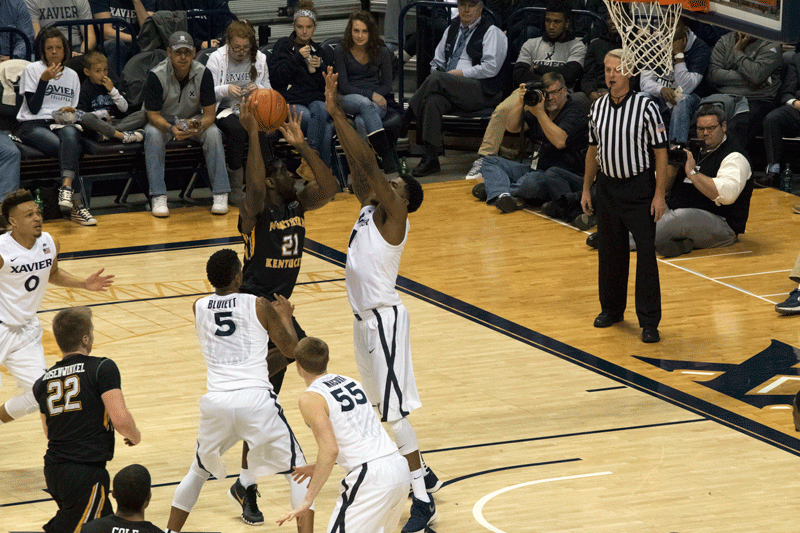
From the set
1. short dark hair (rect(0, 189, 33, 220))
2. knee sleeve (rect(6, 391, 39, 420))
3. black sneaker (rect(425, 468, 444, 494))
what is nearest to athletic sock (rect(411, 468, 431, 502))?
black sneaker (rect(425, 468, 444, 494))

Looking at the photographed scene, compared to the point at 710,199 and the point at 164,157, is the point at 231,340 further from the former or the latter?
the point at 164,157

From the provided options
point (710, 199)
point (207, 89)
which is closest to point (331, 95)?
point (710, 199)

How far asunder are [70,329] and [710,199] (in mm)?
7496

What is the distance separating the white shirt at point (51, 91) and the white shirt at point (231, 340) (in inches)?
281

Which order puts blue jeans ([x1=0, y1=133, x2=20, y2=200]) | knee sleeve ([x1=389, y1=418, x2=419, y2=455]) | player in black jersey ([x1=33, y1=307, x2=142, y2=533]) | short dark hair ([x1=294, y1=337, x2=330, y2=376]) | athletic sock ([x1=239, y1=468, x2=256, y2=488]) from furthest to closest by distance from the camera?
blue jeans ([x1=0, y1=133, x2=20, y2=200]), knee sleeve ([x1=389, y1=418, x2=419, y2=455]), athletic sock ([x1=239, y1=468, x2=256, y2=488]), player in black jersey ([x1=33, y1=307, x2=142, y2=533]), short dark hair ([x1=294, y1=337, x2=330, y2=376])

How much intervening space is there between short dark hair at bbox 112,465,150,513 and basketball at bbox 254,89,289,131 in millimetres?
3695

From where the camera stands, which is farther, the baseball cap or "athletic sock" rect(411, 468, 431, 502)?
the baseball cap

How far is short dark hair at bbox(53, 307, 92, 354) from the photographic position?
18.4 ft

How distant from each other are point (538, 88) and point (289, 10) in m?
4.27

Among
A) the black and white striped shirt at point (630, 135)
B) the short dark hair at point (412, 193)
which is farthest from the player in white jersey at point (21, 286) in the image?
the black and white striped shirt at point (630, 135)

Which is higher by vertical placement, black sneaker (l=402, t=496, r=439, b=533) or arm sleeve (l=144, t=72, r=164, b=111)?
arm sleeve (l=144, t=72, r=164, b=111)

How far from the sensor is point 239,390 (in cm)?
584

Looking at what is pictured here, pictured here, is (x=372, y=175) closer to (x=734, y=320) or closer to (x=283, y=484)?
(x=283, y=484)

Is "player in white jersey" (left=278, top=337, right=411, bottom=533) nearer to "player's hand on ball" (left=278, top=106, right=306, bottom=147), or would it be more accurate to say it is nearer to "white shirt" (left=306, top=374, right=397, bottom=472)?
"white shirt" (left=306, top=374, right=397, bottom=472)
